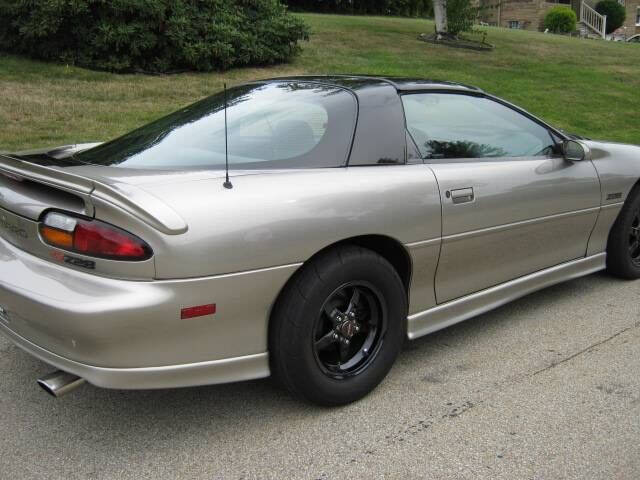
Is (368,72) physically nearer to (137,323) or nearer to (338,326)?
(338,326)

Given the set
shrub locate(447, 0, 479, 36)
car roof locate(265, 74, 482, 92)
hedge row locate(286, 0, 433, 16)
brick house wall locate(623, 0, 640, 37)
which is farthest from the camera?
brick house wall locate(623, 0, 640, 37)

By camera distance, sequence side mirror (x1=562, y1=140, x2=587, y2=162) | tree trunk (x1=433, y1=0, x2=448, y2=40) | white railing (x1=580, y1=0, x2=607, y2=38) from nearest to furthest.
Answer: side mirror (x1=562, y1=140, x2=587, y2=162), tree trunk (x1=433, y1=0, x2=448, y2=40), white railing (x1=580, y1=0, x2=607, y2=38)

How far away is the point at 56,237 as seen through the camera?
8.30 feet

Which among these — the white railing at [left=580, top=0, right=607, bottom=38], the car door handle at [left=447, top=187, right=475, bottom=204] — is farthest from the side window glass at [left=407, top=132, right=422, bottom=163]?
the white railing at [left=580, top=0, right=607, bottom=38]

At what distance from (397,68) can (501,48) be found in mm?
5465

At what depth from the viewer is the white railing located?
4088 cm

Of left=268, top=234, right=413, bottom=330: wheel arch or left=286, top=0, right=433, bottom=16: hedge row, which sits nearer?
left=268, top=234, right=413, bottom=330: wheel arch

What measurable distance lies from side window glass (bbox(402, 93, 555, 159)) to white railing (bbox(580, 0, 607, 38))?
41517 millimetres

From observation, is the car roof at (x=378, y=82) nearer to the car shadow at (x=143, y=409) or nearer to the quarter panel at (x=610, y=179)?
the quarter panel at (x=610, y=179)

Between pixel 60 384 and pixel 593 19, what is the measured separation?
152ft

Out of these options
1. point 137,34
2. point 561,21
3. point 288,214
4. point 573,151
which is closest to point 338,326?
point 288,214

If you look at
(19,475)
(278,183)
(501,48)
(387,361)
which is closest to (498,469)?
(387,361)

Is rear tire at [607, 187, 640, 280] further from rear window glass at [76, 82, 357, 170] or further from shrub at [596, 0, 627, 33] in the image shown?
shrub at [596, 0, 627, 33]

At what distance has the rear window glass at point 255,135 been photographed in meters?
2.96
